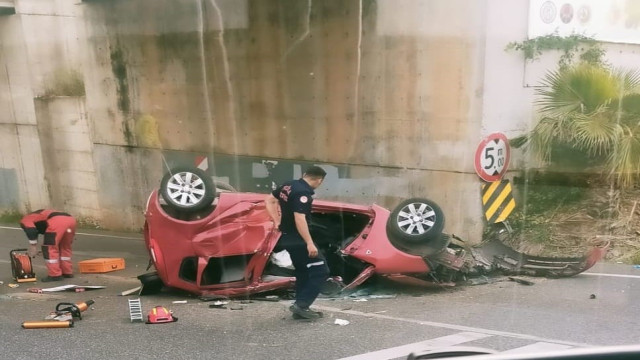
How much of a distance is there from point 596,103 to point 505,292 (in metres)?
3.51

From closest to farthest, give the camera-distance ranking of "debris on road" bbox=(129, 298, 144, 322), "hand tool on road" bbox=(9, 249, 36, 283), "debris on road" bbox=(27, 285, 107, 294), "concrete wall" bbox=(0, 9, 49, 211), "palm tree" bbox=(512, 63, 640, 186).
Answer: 1. "debris on road" bbox=(129, 298, 144, 322)
2. "debris on road" bbox=(27, 285, 107, 294)
3. "hand tool on road" bbox=(9, 249, 36, 283)
4. "palm tree" bbox=(512, 63, 640, 186)
5. "concrete wall" bbox=(0, 9, 49, 211)

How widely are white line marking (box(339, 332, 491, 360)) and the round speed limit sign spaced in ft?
12.8

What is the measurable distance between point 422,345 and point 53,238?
537 cm

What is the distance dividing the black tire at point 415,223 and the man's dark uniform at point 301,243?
1.06 metres

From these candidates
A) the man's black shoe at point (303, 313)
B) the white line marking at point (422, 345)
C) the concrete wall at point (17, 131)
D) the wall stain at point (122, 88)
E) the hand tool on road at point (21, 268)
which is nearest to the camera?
the white line marking at point (422, 345)

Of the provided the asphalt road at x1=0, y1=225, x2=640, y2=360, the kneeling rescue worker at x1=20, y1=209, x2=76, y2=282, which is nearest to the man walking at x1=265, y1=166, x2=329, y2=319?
the asphalt road at x1=0, y1=225, x2=640, y2=360

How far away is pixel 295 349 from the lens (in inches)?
166

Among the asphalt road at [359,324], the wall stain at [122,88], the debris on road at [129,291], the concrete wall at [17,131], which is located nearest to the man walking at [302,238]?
the asphalt road at [359,324]

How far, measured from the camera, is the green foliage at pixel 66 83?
12.0 metres

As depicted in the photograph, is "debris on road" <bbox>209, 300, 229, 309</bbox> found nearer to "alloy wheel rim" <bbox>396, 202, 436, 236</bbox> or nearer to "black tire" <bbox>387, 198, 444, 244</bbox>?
"black tire" <bbox>387, 198, 444, 244</bbox>

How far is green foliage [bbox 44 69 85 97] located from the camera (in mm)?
12000

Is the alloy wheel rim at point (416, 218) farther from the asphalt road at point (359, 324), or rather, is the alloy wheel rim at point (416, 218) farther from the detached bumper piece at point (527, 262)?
the detached bumper piece at point (527, 262)

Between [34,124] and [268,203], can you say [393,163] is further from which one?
[34,124]

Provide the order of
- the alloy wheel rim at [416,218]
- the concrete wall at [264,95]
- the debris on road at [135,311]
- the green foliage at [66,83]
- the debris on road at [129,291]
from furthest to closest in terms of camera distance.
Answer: the green foliage at [66,83]
the concrete wall at [264,95]
the debris on road at [129,291]
the alloy wheel rim at [416,218]
the debris on road at [135,311]
